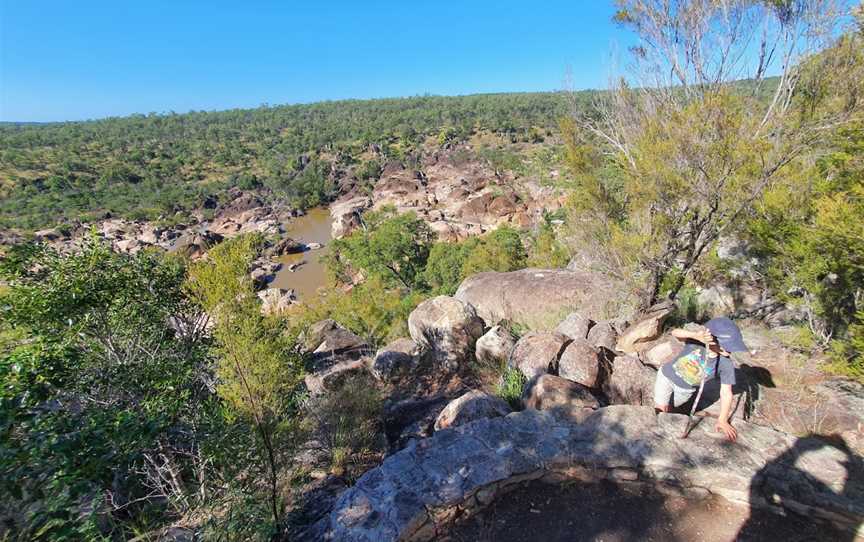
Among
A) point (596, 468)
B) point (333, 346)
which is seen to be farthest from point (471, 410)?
point (333, 346)

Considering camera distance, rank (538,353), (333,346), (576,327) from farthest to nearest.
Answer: (333,346)
(576,327)
(538,353)

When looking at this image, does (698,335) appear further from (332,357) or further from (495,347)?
(332,357)

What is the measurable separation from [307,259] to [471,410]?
1597 inches

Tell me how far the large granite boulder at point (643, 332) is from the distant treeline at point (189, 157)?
4294 cm

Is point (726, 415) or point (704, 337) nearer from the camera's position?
point (726, 415)

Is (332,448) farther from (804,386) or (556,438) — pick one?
(804,386)

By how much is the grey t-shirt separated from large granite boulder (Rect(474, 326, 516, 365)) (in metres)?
3.92

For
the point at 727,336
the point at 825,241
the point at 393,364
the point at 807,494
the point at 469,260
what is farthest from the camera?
the point at 469,260

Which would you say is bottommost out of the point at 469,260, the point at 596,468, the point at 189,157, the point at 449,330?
the point at 469,260

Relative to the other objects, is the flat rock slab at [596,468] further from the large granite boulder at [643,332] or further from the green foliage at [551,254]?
the green foliage at [551,254]

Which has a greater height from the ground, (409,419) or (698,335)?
(698,335)

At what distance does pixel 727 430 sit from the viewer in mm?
3830

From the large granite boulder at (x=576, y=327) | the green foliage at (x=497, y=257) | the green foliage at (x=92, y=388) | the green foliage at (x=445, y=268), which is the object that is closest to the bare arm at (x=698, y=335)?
the large granite boulder at (x=576, y=327)

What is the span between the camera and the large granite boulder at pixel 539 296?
9406 millimetres
